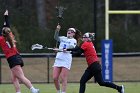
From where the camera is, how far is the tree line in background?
27.8 meters

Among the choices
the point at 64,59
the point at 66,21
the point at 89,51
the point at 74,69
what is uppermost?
the point at 66,21

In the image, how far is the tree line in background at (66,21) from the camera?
1094 inches

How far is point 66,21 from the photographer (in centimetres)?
2733

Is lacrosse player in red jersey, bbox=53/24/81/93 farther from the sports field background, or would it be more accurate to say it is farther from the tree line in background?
the tree line in background

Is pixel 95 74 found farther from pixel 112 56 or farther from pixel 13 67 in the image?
pixel 112 56

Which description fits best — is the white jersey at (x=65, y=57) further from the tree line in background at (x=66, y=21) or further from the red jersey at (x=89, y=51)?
the tree line in background at (x=66, y=21)

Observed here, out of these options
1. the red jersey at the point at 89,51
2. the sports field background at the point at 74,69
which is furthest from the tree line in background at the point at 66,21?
the red jersey at the point at 89,51

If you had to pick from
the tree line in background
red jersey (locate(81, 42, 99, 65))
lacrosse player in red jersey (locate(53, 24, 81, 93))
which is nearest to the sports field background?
the tree line in background

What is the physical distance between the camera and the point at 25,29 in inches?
1131

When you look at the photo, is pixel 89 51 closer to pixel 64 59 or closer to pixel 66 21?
pixel 64 59

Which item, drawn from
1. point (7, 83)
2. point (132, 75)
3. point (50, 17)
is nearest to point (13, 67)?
point (7, 83)

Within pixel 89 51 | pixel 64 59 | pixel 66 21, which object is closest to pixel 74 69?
pixel 66 21

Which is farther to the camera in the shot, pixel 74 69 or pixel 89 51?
pixel 74 69

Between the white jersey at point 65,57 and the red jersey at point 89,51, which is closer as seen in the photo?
the red jersey at point 89,51
